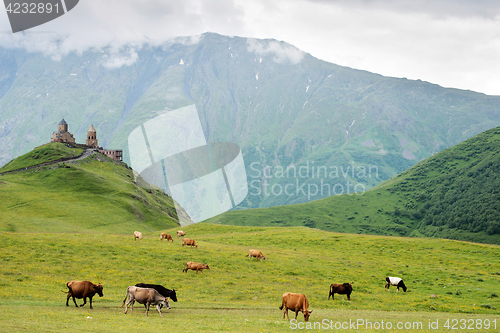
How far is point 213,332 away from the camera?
24234mm

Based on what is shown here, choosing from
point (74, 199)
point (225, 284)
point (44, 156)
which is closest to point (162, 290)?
point (225, 284)

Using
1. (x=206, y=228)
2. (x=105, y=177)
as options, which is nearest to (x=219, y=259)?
(x=206, y=228)

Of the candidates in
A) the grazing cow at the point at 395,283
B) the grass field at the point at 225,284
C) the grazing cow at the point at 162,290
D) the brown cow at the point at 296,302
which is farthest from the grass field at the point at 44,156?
the brown cow at the point at 296,302

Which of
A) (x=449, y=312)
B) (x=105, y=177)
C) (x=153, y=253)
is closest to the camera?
(x=449, y=312)

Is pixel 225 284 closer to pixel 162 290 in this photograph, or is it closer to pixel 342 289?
pixel 162 290

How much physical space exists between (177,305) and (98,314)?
835 cm

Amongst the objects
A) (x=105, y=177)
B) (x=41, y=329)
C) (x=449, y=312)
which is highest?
(x=105, y=177)

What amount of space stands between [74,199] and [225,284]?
101 m

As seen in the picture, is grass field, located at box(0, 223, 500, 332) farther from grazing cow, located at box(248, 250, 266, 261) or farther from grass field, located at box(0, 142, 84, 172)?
grass field, located at box(0, 142, 84, 172)

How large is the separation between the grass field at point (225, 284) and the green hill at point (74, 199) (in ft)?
171

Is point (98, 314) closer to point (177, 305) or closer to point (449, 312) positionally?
point (177, 305)

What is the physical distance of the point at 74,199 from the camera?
12925cm

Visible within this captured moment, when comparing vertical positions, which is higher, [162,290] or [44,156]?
[44,156]

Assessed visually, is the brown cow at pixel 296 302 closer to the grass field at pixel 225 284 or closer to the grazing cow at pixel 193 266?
the grass field at pixel 225 284
